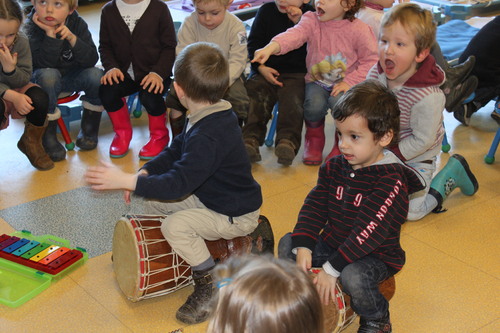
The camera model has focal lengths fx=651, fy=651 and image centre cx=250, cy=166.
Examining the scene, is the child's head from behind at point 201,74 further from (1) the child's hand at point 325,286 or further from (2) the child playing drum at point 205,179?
(1) the child's hand at point 325,286

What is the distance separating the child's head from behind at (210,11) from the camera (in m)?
3.38

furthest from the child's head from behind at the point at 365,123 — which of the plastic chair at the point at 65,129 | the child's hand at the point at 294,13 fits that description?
the plastic chair at the point at 65,129

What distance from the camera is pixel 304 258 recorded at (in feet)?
7.13

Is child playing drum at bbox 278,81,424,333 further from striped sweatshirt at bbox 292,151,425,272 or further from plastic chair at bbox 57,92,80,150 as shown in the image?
→ plastic chair at bbox 57,92,80,150

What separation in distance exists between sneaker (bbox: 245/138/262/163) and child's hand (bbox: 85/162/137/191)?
140cm

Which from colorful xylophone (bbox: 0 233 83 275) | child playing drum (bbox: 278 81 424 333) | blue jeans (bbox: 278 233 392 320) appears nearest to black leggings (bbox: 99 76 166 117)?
colorful xylophone (bbox: 0 233 83 275)

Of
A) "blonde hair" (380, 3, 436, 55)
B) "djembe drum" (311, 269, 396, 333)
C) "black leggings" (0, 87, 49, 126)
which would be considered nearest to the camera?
"djembe drum" (311, 269, 396, 333)

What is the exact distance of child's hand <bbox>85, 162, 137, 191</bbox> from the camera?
6.89ft

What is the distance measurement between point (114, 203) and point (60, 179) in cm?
44

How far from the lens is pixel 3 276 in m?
2.54

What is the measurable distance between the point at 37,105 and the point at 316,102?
1.48m

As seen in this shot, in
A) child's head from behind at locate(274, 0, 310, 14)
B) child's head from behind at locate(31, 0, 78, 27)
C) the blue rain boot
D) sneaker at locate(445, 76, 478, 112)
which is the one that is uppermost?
child's head from behind at locate(31, 0, 78, 27)

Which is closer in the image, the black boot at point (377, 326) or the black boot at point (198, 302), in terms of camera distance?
the black boot at point (377, 326)

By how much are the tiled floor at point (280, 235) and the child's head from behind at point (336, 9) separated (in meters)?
0.81
